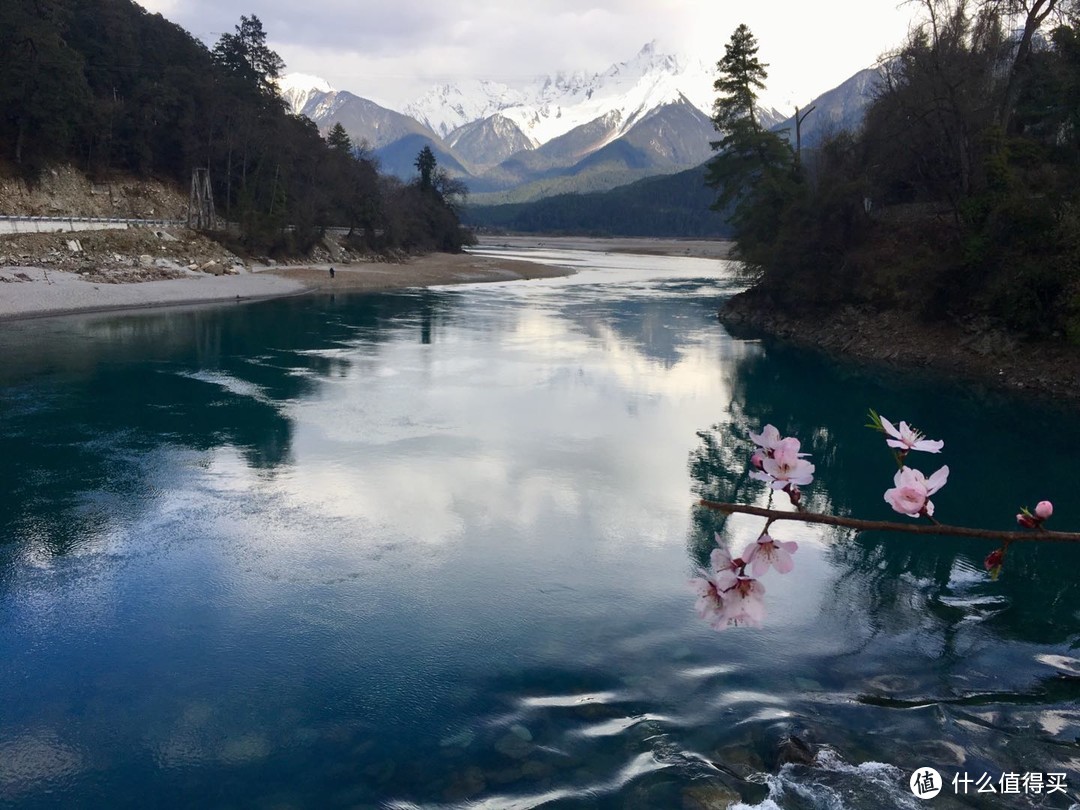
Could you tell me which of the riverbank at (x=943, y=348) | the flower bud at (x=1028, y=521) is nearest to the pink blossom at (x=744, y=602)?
the flower bud at (x=1028, y=521)

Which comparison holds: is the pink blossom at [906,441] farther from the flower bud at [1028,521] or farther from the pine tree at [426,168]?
the pine tree at [426,168]

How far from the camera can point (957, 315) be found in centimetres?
2553

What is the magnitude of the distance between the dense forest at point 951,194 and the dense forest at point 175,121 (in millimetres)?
37693

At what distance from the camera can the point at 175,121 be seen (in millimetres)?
53844

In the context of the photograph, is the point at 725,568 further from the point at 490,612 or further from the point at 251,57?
the point at 251,57

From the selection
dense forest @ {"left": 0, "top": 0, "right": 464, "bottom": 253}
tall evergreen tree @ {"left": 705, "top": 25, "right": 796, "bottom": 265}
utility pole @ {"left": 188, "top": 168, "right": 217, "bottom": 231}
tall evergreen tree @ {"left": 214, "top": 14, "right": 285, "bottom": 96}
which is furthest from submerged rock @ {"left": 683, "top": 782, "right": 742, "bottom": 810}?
tall evergreen tree @ {"left": 214, "top": 14, "right": 285, "bottom": 96}

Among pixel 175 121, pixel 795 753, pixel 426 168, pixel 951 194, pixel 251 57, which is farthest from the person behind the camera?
pixel 426 168

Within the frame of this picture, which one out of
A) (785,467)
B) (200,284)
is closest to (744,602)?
(785,467)

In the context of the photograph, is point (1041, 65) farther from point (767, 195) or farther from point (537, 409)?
point (537, 409)

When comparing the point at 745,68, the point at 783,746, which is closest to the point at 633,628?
the point at 783,746

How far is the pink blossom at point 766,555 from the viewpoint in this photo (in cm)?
248

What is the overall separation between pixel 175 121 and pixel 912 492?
60.9m

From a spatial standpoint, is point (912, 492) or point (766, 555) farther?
point (766, 555)

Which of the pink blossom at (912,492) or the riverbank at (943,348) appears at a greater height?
the pink blossom at (912,492)
